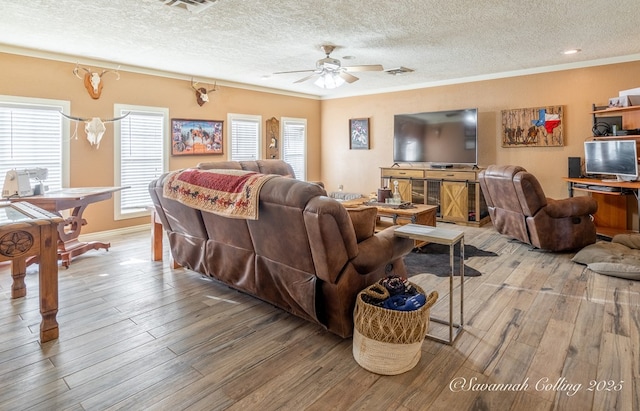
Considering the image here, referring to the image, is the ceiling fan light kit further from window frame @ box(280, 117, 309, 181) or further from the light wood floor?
window frame @ box(280, 117, 309, 181)

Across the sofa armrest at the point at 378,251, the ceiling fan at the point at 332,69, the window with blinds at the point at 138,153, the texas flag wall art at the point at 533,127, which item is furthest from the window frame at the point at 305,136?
the sofa armrest at the point at 378,251

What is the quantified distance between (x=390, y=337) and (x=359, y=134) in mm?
6505

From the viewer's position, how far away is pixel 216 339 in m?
2.45

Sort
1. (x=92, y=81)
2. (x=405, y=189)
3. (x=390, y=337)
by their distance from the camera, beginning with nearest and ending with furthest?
(x=390, y=337), (x=92, y=81), (x=405, y=189)

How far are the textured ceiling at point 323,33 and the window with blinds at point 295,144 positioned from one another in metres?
2.20

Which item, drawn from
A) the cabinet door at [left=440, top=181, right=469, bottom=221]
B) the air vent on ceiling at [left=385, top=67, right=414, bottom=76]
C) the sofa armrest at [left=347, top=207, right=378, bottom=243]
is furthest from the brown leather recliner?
the sofa armrest at [left=347, top=207, right=378, bottom=243]

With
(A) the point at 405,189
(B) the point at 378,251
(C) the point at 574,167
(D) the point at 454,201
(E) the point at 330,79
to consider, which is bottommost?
(B) the point at 378,251

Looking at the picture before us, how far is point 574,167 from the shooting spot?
540cm

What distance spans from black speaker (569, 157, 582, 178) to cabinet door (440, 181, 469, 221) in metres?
1.46

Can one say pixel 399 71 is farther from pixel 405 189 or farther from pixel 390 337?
pixel 390 337

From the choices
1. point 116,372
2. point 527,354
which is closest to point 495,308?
point 527,354

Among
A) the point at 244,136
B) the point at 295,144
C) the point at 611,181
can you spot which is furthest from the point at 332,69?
the point at 611,181

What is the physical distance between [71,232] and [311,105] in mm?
5699

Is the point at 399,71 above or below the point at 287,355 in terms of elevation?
above
